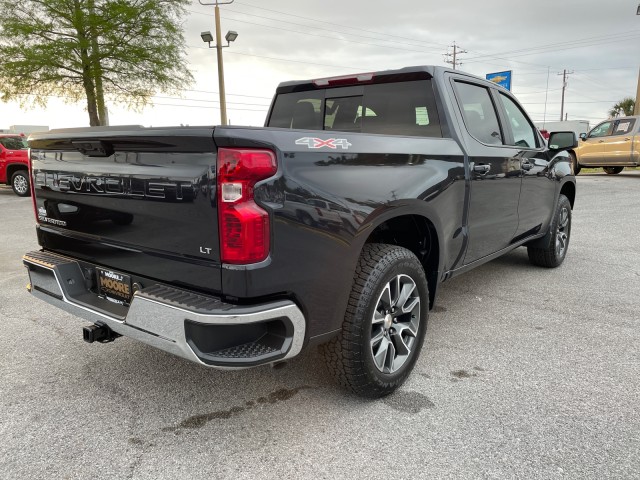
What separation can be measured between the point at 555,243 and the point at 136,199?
4420 mm

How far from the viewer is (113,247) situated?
2539mm

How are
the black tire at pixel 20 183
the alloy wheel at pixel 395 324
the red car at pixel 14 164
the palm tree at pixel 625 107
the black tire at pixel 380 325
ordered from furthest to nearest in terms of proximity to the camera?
the palm tree at pixel 625 107 < the black tire at pixel 20 183 < the red car at pixel 14 164 < the alloy wheel at pixel 395 324 < the black tire at pixel 380 325

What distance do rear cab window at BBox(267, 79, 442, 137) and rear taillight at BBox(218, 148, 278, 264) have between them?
5.57ft

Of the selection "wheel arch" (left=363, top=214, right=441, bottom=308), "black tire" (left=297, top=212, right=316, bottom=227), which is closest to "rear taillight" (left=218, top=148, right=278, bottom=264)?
"black tire" (left=297, top=212, right=316, bottom=227)

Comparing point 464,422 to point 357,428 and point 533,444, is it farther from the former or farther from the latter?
point 357,428

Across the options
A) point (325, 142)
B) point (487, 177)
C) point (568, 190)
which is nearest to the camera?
point (325, 142)

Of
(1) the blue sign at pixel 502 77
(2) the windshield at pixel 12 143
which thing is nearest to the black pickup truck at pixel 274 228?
(1) the blue sign at pixel 502 77

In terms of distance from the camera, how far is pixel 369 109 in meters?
3.65

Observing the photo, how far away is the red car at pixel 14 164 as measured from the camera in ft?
44.2

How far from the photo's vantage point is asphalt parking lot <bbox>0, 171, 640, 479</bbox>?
2.20m

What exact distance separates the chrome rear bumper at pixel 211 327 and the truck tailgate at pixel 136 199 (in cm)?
12

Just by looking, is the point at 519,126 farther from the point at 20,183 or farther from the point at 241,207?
the point at 20,183

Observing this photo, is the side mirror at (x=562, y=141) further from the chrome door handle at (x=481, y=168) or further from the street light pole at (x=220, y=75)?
the street light pole at (x=220, y=75)

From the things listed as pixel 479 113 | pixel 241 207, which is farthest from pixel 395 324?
pixel 479 113
